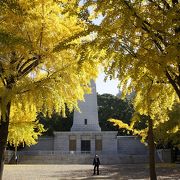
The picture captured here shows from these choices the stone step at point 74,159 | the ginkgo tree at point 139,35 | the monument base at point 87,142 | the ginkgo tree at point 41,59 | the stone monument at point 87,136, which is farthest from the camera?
the monument base at point 87,142

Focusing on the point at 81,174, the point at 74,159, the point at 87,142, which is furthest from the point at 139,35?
the point at 87,142

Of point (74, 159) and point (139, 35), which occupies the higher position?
point (139, 35)

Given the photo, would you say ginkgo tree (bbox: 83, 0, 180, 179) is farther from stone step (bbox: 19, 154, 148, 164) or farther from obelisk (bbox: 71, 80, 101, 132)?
obelisk (bbox: 71, 80, 101, 132)

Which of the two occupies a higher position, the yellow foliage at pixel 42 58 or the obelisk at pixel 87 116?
the obelisk at pixel 87 116

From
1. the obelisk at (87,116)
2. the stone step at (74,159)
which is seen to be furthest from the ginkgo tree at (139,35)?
the obelisk at (87,116)

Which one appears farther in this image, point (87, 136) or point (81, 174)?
point (87, 136)

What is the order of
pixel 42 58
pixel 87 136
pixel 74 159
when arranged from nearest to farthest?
pixel 42 58
pixel 74 159
pixel 87 136

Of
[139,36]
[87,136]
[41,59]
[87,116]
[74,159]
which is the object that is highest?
[87,116]

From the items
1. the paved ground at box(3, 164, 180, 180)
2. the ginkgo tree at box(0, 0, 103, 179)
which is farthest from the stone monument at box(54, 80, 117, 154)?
the ginkgo tree at box(0, 0, 103, 179)

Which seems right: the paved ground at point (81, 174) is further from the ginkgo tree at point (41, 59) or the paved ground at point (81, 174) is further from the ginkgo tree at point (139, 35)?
the ginkgo tree at point (139, 35)

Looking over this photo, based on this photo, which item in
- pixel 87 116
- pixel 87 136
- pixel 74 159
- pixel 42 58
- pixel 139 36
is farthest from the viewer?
pixel 87 136

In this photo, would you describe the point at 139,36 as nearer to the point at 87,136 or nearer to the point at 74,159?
the point at 74,159

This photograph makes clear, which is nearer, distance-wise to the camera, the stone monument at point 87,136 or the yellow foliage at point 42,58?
the yellow foliage at point 42,58

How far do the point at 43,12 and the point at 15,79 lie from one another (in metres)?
1.80
